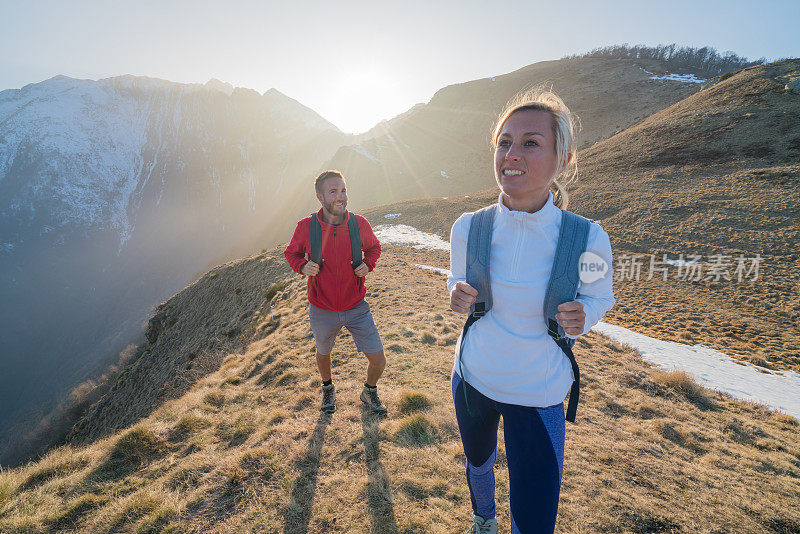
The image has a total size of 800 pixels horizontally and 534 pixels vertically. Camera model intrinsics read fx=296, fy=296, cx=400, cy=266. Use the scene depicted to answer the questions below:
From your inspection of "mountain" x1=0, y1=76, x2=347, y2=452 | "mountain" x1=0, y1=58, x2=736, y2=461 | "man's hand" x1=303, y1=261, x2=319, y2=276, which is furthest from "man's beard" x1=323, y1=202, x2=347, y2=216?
"mountain" x1=0, y1=76, x2=347, y2=452

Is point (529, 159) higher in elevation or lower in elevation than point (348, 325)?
higher

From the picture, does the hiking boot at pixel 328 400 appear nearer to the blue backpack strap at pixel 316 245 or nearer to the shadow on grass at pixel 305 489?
the shadow on grass at pixel 305 489

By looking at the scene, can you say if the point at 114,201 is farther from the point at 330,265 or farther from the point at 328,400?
the point at 330,265

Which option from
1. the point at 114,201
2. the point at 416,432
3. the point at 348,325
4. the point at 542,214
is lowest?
the point at 416,432

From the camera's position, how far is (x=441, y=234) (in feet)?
106

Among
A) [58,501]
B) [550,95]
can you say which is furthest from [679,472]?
[58,501]

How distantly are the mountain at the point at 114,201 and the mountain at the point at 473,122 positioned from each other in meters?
45.3

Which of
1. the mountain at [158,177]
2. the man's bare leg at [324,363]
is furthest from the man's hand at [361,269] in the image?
the mountain at [158,177]

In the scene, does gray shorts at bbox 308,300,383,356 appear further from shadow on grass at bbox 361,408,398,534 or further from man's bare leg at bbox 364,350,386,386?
shadow on grass at bbox 361,408,398,534

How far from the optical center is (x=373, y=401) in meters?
4.70

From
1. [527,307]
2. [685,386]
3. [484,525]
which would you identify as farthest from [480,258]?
[685,386]

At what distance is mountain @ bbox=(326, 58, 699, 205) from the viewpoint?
68625mm

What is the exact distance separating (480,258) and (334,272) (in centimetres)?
269

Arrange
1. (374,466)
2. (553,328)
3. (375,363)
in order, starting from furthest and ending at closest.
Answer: (375,363) → (374,466) → (553,328)
